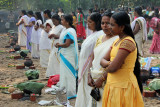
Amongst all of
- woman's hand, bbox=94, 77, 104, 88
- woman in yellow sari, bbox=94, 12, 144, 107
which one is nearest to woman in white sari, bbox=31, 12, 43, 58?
woman's hand, bbox=94, 77, 104, 88

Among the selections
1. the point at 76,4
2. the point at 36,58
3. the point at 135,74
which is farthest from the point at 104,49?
the point at 76,4

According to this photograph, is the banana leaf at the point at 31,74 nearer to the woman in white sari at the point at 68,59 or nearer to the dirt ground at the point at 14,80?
the dirt ground at the point at 14,80

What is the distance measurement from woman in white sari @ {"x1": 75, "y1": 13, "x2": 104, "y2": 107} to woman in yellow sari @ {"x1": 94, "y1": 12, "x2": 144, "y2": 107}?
1.16m

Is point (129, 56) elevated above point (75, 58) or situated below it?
above

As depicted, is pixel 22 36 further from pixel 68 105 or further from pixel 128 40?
pixel 128 40

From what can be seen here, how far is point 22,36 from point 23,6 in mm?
17737

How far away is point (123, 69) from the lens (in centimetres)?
314

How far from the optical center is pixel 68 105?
5746 millimetres

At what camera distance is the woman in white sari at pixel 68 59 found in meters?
6.33

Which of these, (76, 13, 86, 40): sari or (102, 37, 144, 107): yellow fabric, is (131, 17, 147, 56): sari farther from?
(76, 13, 86, 40): sari

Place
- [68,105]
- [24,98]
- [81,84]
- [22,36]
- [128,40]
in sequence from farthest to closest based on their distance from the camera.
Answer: [22,36], [24,98], [68,105], [81,84], [128,40]

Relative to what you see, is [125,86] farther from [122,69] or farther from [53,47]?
[53,47]

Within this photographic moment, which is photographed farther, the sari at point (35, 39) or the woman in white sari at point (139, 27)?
the sari at point (35, 39)

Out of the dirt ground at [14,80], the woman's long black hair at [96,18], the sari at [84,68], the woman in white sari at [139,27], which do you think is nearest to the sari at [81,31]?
the dirt ground at [14,80]
